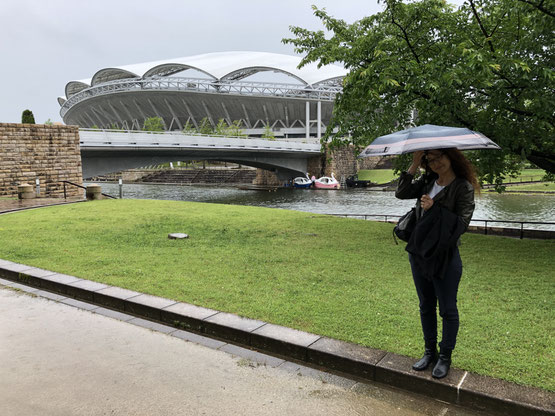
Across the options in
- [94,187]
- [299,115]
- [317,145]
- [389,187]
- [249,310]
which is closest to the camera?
[249,310]

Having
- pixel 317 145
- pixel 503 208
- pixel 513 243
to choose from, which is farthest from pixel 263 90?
pixel 513 243

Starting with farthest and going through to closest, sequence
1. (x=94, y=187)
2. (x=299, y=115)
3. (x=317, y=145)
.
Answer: (x=299, y=115) → (x=317, y=145) → (x=94, y=187)

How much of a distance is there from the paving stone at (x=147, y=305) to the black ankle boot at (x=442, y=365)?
10.2ft

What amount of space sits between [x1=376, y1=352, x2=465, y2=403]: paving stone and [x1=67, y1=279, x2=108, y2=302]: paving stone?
399cm

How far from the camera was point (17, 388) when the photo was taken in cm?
346

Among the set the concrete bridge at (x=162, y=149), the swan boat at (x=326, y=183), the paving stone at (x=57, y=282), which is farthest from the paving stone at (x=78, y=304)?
the swan boat at (x=326, y=183)

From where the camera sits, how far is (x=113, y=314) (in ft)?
17.2

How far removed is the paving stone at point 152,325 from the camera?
4734 millimetres

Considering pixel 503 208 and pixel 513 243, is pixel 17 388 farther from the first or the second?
pixel 503 208

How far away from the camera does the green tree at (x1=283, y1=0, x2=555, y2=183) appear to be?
296 inches

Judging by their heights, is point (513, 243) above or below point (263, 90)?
below

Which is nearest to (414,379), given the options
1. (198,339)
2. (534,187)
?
(198,339)

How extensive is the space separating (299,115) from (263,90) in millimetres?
10342

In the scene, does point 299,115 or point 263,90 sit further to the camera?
point 299,115
